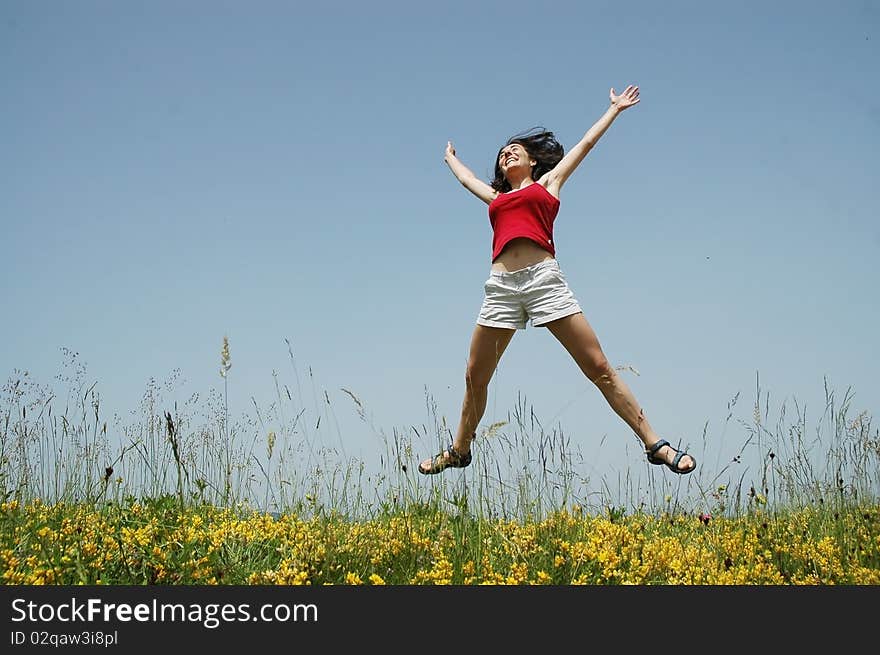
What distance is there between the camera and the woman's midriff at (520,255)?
5582 millimetres

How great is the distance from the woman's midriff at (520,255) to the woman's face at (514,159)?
0.83 meters

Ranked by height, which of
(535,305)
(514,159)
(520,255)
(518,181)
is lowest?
(535,305)

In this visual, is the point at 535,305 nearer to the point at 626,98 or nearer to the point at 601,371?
the point at 601,371

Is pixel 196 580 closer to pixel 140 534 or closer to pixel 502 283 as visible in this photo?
pixel 140 534

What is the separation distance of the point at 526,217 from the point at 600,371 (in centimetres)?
131

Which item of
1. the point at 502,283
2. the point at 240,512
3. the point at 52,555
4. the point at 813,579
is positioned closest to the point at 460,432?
the point at 502,283

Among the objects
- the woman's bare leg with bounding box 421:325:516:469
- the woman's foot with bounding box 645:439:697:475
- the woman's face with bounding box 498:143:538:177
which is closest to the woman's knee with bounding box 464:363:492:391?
the woman's bare leg with bounding box 421:325:516:469

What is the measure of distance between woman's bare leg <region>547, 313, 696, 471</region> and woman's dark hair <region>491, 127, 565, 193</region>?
1.47 m

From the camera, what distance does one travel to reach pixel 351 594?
8.41 ft

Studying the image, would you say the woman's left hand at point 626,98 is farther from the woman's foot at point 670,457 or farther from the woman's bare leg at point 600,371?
the woman's foot at point 670,457

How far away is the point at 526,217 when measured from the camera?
18.7 ft

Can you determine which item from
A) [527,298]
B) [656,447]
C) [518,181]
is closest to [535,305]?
[527,298]

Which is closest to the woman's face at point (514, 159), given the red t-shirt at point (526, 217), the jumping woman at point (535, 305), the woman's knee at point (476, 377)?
the jumping woman at point (535, 305)

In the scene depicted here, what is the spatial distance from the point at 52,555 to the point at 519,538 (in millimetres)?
2180
